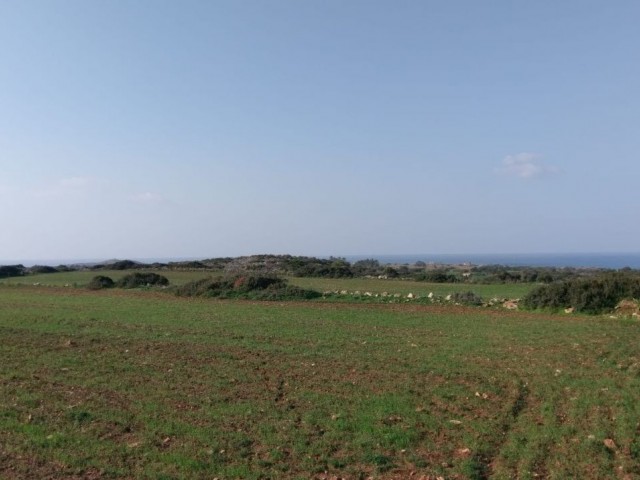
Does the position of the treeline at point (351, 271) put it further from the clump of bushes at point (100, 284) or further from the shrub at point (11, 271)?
the clump of bushes at point (100, 284)

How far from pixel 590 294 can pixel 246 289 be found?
66.2ft

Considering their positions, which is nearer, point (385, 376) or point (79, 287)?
point (385, 376)

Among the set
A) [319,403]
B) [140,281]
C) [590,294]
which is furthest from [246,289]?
[319,403]

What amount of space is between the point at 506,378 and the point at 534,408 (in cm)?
232

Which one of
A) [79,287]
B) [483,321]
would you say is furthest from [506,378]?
[79,287]

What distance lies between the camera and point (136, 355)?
15055 millimetres

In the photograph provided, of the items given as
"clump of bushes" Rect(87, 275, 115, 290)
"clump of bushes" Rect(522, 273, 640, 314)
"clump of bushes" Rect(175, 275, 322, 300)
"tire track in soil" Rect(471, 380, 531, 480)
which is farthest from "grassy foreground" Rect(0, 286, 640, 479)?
"clump of bushes" Rect(87, 275, 115, 290)

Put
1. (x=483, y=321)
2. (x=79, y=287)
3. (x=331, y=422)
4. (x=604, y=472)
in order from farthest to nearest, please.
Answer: (x=79, y=287), (x=483, y=321), (x=331, y=422), (x=604, y=472)

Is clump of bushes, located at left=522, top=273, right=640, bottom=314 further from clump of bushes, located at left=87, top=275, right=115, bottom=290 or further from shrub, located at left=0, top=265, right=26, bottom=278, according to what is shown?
shrub, located at left=0, top=265, right=26, bottom=278

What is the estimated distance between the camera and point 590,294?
25.0 m

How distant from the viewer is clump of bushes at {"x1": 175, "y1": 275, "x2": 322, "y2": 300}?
34.4 m

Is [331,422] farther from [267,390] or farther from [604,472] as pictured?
[604,472]

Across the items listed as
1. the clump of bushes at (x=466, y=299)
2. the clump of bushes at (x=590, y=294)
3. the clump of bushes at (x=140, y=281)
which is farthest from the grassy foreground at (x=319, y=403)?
the clump of bushes at (x=140, y=281)

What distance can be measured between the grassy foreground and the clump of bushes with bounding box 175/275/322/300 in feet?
46.9
